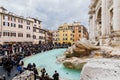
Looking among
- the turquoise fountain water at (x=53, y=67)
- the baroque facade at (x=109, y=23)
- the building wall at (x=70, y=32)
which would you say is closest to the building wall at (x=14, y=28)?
the baroque facade at (x=109, y=23)

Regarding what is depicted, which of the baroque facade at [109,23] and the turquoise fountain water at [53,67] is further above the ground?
the baroque facade at [109,23]

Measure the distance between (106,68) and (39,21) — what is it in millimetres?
90217

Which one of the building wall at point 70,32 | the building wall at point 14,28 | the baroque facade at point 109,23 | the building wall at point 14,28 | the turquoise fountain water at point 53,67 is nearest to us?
the turquoise fountain water at point 53,67

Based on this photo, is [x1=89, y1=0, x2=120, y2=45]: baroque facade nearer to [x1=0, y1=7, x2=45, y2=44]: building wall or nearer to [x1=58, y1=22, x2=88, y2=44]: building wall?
[x1=0, y1=7, x2=45, y2=44]: building wall

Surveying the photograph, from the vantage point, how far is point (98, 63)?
6.14ft

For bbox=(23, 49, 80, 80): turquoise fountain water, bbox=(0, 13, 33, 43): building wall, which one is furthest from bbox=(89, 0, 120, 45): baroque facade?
bbox=(0, 13, 33, 43): building wall

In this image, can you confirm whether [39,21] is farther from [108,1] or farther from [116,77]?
[116,77]

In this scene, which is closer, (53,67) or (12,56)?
(53,67)

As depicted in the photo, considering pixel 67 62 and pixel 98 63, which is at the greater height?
pixel 98 63

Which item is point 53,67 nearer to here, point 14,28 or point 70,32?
point 14,28

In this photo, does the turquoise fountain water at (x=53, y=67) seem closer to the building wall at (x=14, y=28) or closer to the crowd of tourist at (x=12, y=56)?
the crowd of tourist at (x=12, y=56)

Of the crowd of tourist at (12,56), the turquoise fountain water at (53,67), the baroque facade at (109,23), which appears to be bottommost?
the turquoise fountain water at (53,67)

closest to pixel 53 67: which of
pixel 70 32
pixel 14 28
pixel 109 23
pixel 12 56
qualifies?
pixel 12 56

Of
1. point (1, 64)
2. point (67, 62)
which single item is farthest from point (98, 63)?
point (67, 62)
